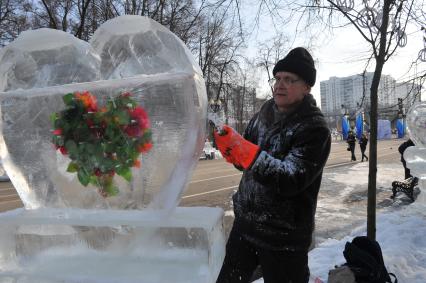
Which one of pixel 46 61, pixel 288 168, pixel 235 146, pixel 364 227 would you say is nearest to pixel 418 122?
pixel 364 227

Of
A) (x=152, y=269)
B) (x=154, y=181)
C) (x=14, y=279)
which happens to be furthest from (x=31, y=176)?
(x=152, y=269)

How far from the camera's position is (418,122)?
21.7 ft

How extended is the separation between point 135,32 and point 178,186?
678mm

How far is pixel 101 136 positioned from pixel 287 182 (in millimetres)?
842

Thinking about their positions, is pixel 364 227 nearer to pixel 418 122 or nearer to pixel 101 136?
pixel 418 122

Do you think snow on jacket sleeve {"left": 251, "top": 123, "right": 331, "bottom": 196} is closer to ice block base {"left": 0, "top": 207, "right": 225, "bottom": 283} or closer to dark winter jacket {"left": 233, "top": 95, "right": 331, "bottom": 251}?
dark winter jacket {"left": 233, "top": 95, "right": 331, "bottom": 251}

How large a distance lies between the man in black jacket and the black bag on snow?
1.24 metres

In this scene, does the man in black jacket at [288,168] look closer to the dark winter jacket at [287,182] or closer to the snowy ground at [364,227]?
the dark winter jacket at [287,182]

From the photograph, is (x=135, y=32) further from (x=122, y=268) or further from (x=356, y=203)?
(x=356, y=203)

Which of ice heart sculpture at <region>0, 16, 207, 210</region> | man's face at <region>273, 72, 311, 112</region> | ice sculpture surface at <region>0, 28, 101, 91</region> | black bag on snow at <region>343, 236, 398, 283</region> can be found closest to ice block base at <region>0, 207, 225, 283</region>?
ice heart sculpture at <region>0, 16, 207, 210</region>

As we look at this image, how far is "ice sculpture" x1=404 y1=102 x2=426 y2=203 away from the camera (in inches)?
258

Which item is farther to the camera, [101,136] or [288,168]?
[288,168]

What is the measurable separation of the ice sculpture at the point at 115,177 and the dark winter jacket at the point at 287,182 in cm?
32

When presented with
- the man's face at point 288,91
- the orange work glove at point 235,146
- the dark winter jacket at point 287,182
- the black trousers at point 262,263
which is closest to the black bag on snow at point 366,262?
the black trousers at point 262,263
